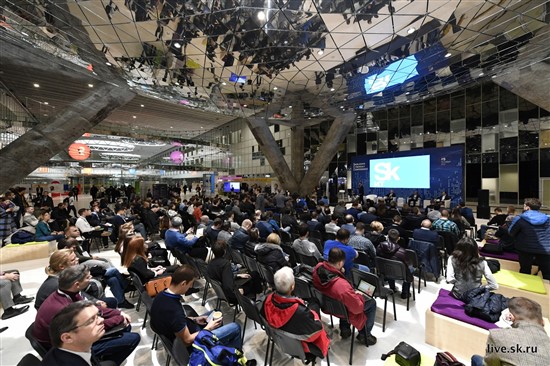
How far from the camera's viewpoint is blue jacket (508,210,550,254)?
14.3 feet

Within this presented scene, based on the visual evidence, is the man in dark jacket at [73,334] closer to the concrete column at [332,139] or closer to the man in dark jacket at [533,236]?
the man in dark jacket at [533,236]

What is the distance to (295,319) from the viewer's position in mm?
2375

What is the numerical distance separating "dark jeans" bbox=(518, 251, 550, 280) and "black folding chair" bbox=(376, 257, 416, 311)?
90.2 inches

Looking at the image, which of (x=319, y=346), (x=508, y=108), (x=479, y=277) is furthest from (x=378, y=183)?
(x=319, y=346)

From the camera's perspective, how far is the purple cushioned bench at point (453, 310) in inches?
114

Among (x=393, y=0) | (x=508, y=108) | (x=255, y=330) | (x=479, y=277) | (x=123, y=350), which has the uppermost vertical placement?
(x=393, y=0)

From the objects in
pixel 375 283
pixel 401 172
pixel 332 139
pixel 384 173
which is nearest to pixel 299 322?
pixel 375 283

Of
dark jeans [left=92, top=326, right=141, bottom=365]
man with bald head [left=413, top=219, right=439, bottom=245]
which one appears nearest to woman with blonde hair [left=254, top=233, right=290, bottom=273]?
dark jeans [left=92, top=326, right=141, bottom=365]

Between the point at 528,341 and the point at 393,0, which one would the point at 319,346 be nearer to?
the point at 528,341

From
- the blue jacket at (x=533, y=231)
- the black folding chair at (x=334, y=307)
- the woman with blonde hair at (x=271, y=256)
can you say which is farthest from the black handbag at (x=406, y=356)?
the blue jacket at (x=533, y=231)

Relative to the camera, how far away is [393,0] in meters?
6.93

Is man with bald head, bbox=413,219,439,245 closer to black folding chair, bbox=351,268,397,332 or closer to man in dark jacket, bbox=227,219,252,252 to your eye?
black folding chair, bbox=351,268,397,332

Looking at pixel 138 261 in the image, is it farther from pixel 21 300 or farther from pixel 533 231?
pixel 533 231

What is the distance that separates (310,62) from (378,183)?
11788 millimetres
